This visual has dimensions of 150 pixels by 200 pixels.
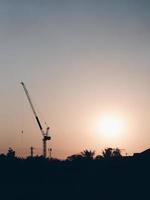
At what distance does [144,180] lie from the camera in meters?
115

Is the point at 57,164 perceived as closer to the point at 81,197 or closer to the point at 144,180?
the point at 81,197

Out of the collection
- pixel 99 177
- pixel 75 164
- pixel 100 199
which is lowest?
pixel 100 199

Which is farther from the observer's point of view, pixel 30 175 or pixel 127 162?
pixel 30 175

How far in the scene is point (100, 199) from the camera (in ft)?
392

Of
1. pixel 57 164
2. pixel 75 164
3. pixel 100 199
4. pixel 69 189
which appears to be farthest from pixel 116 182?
pixel 57 164

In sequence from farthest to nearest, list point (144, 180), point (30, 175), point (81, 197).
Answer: point (30, 175), point (81, 197), point (144, 180)

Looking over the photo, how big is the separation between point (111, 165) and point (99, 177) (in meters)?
5.33

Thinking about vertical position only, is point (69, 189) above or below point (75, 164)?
below

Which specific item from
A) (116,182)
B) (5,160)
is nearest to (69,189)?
(116,182)

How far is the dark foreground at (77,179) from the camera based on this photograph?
118m

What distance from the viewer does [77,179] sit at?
5276 inches

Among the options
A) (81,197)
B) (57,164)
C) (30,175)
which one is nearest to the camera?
(81,197)

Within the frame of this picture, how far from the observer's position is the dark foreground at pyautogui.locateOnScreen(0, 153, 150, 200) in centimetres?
11781

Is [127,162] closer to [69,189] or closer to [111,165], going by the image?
[111,165]
